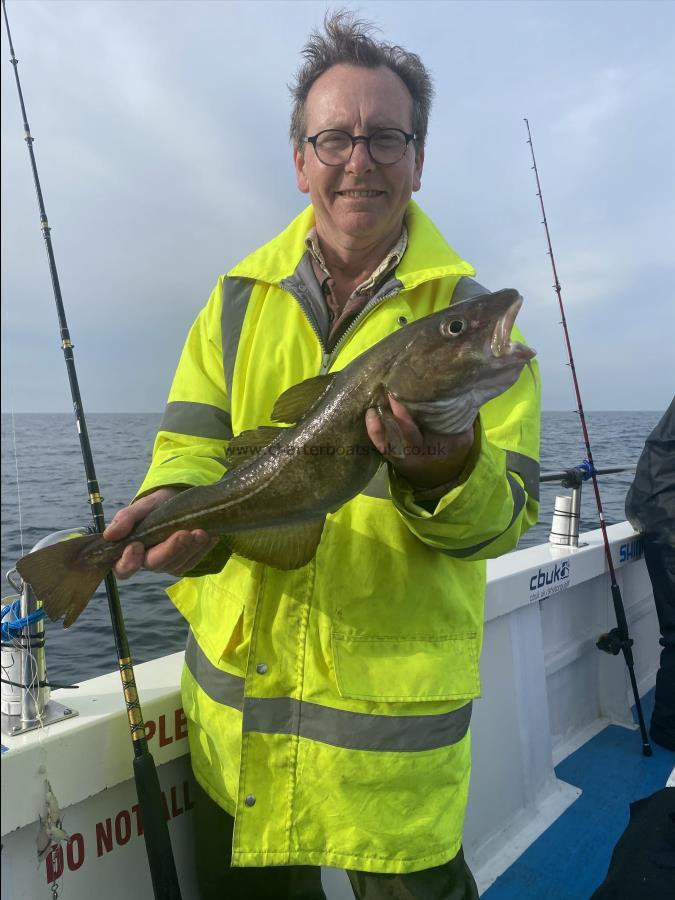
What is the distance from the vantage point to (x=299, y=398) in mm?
2188

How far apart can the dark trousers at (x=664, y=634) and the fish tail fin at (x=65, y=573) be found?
440cm

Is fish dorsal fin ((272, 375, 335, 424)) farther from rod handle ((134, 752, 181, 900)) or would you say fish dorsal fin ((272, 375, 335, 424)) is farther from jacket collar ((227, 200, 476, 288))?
rod handle ((134, 752, 181, 900))

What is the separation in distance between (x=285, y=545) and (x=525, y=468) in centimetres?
85

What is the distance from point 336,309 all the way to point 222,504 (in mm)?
881

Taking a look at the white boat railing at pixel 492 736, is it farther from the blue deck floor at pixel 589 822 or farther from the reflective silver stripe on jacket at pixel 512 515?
the reflective silver stripe on jacket at pixel 512 515

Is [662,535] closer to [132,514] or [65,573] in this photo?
[132,514]

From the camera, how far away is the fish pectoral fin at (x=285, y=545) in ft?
6.82

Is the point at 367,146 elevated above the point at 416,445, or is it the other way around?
the point at 367,146

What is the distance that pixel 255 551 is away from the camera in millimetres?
2174

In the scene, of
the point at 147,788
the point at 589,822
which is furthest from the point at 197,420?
the point at 589,822

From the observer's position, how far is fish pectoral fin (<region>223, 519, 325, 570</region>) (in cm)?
208

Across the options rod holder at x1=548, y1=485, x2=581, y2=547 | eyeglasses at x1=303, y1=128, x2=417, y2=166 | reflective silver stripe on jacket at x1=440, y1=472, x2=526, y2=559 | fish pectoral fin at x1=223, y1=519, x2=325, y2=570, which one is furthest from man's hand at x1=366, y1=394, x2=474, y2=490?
rod holder at x1=548, y1=485, x2=581, y2=547

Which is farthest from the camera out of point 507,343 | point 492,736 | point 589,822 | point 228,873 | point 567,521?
point 567,521

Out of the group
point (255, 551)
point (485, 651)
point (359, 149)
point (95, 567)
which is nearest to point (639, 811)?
point (485, 651)
